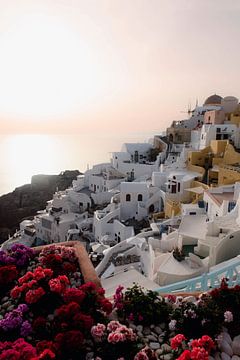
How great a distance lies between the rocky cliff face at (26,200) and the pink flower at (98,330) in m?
47.5

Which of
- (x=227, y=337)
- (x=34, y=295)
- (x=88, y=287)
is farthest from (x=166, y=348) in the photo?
(x=34, y=295)

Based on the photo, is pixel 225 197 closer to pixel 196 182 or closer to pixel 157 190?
pixel 196 182

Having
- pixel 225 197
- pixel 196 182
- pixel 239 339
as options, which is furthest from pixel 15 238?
pixel 239 339

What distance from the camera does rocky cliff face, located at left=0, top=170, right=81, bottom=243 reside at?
170ft

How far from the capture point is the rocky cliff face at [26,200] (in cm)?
5188

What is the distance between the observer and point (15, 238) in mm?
36750

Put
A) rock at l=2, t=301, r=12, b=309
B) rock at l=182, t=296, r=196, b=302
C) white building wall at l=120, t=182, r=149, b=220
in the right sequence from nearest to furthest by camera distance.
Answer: rock at l=2, t=301, r=12, b=309 → rock at l=182, t=296, r=196, b=302 → white building wall at l=120, t=182, r=149, b=220

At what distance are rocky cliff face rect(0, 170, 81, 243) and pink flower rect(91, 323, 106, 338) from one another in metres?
47.5

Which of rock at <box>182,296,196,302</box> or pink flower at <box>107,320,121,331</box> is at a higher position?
pink flower at <box>107,320,121,331</box>

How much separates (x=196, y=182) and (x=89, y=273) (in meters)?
22.5

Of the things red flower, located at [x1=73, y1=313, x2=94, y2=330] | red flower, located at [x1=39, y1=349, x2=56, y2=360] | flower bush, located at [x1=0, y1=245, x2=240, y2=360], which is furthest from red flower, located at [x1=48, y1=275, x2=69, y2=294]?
red flower, located at [x1=39, y1=349, x2=56, y2=360]

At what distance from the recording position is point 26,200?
56.6m

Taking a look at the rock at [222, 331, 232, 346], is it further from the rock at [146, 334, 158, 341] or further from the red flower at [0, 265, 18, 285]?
the red flower at [0, 265, 18, 285]

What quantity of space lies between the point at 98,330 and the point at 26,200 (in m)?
54.7
